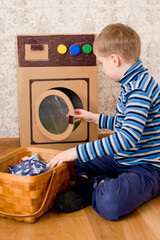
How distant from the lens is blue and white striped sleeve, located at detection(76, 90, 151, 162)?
2.94 ft

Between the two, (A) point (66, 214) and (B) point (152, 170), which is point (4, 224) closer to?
(A) point (66, 214)

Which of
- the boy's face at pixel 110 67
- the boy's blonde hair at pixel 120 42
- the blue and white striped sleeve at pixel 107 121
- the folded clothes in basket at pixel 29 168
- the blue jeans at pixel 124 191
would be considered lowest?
the blue jeans at pixel 124 191

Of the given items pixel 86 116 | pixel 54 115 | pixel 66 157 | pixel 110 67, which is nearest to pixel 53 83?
pixel 54 115

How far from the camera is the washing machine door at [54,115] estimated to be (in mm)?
1438

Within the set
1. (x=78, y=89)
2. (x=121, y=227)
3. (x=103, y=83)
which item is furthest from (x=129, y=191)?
(x=103, y=83)

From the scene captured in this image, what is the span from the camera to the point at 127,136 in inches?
35.2

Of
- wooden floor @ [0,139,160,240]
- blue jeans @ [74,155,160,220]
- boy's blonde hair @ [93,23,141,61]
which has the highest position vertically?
boy's blonde hair @ [93,23,141,61]

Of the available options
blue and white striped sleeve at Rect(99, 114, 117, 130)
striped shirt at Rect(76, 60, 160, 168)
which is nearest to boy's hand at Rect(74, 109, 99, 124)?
blue and white striped sleeve at Rect(99, 114, 117, 130)

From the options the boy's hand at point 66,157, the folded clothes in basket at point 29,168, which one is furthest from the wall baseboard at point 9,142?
the boy's hand at point 66,157

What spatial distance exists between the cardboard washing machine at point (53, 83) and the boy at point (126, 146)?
16.0 inches

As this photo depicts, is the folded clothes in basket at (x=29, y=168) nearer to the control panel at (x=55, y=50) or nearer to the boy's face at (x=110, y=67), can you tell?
the boy's face at (x=110, y=67)

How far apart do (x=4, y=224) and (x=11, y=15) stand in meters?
1.19

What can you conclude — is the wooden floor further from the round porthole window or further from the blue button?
the blue button

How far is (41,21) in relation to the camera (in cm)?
167
